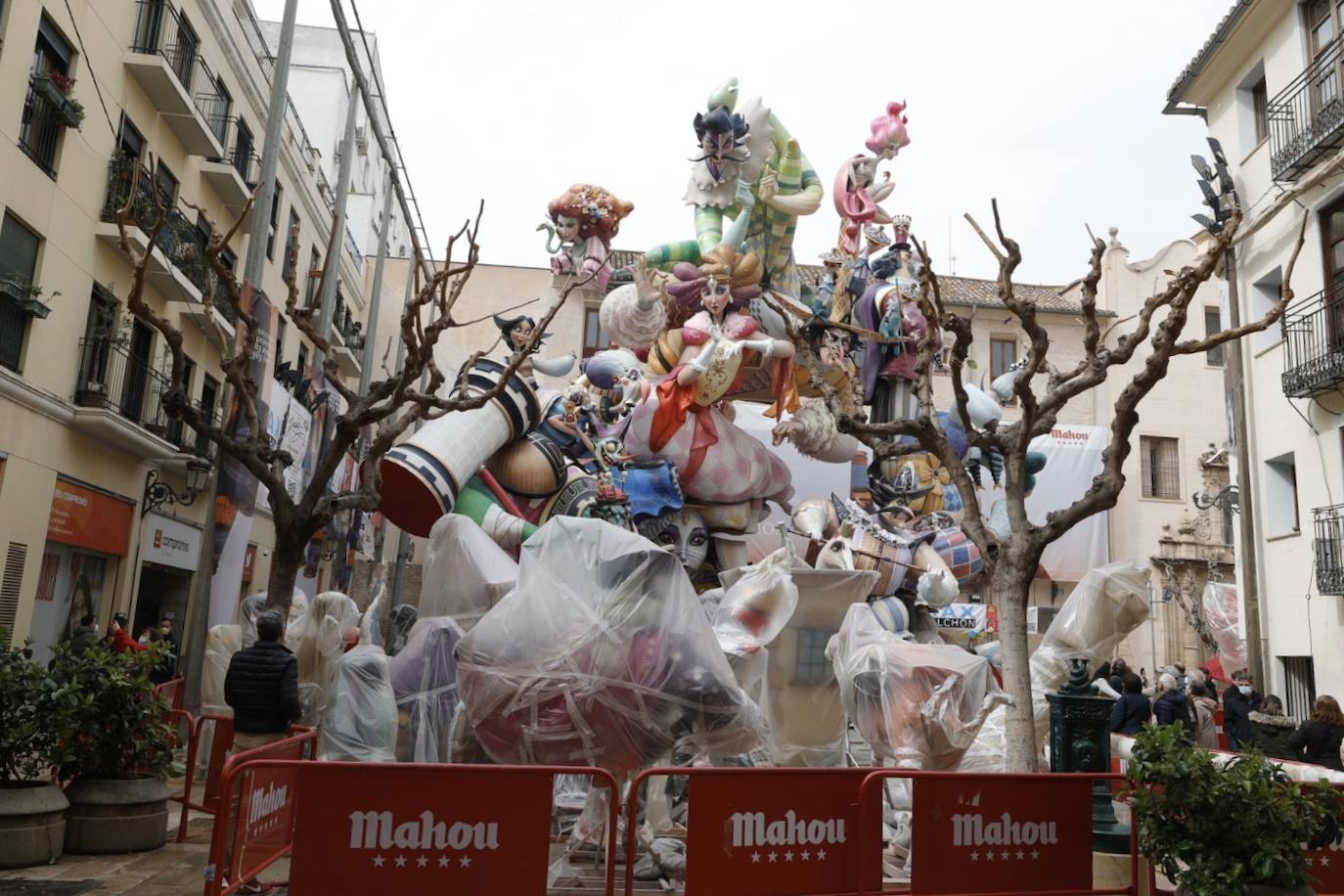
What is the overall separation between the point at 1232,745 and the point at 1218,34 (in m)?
11.3

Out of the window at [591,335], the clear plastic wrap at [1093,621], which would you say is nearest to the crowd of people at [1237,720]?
the clear plastic wrap at [1093,621]

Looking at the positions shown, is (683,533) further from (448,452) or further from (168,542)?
(168,542)

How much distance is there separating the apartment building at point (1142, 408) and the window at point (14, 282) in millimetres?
18275

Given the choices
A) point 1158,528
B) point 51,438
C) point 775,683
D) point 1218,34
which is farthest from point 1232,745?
point 1158,528

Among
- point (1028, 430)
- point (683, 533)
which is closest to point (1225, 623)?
point (683, 533)

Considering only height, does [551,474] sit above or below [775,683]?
above

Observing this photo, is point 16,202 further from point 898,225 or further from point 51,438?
point 898,225

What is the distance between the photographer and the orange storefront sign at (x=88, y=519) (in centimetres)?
1446

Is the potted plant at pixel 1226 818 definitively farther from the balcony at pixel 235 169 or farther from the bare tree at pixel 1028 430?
the balcony at pixel 235 169

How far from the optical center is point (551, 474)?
45.6ft

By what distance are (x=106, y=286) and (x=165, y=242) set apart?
1295 millimetres

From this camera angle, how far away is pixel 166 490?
56.7 ft

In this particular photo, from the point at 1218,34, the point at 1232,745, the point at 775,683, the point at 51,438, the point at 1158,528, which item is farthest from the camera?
the point at 1158,528

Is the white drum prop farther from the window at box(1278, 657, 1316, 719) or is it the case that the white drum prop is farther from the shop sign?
the window at box(1278, 657, 1316, 719)
